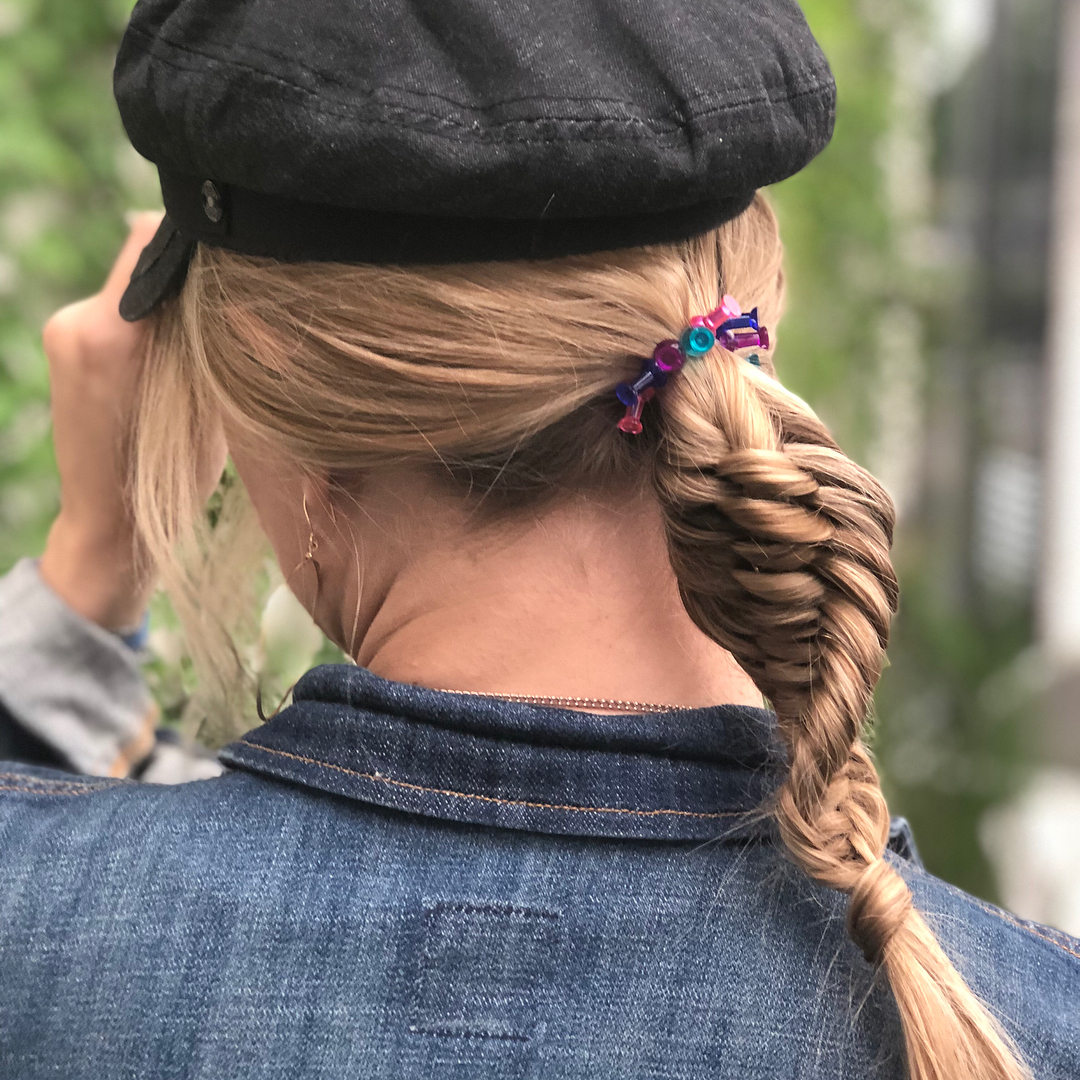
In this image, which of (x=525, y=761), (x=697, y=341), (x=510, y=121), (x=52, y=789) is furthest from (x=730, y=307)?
(x=52, y=789)

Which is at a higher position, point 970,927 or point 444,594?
point 444,594

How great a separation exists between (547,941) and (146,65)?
63 centimetres

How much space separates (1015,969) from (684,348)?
1.59 feet

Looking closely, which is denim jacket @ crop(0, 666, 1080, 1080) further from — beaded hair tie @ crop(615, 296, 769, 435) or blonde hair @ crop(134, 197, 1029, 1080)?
beaded hair tie @ crop(615, 296, 769, 435)

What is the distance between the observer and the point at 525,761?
782mm

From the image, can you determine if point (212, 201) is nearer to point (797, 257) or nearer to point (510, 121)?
point (510, 121)

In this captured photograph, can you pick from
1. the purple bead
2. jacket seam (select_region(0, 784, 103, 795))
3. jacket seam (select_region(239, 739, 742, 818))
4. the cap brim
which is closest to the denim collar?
jacket seam (select_region(239, 739, 742, 818))

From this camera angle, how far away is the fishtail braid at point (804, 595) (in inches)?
28.9

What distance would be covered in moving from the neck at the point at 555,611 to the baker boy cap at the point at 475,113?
0.66 feet

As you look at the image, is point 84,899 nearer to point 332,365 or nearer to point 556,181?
point 332,365

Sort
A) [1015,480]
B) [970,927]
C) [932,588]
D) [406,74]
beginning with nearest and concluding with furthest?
[406,74] → [970,927] → [932,588] → [1015,480]

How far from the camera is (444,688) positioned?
0.85m

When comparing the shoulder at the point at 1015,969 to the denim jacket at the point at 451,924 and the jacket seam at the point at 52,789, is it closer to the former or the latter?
the denim jacket at the point at 451,924

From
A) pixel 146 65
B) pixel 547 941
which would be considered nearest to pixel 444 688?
pixel 547 941
